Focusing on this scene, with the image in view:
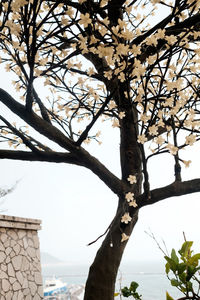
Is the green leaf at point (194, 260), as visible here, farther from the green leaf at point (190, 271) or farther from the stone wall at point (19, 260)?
the stone wall at point (19, 260)

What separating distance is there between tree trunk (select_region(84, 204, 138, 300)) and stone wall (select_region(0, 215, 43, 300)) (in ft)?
7.95

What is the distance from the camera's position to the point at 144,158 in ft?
7.72

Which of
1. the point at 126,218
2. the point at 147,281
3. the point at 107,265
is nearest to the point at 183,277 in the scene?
the point at 126,218

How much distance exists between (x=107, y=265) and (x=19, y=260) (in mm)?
2741

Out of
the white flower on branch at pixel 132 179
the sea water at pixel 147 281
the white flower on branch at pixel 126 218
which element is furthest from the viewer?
the sea water at pixel 147 281

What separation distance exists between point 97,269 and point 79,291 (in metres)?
48.6

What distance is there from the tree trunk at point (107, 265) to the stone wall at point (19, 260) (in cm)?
242

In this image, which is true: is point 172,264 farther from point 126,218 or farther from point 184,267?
point 126,218

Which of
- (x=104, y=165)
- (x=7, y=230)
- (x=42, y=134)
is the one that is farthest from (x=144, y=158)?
(x=7, y=230)

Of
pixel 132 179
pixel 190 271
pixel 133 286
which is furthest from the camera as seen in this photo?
pixel 132 179

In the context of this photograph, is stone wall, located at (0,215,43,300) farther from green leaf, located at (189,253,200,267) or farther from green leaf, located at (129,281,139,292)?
green leaf, located at (189,253,200,267)

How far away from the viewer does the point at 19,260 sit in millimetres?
4883

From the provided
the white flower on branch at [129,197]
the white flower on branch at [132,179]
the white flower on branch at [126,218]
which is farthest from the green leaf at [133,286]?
the white flower on branch at [132,179]

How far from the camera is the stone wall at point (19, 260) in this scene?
4.59 m
